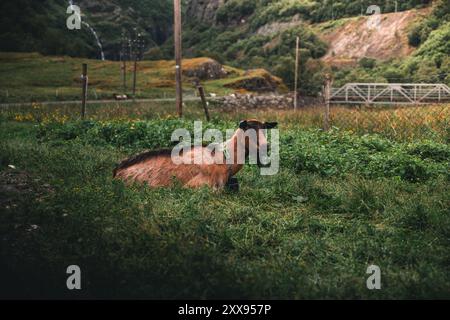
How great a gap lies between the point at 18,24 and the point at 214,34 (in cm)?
6168

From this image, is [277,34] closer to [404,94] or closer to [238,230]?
[404,94]

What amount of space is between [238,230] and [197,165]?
221 centimetres

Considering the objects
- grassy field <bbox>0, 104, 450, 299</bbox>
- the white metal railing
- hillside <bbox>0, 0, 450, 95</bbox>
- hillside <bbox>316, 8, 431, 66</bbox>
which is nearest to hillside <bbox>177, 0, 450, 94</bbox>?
hillside <bbox>316, 8, 431, 66</bbox>

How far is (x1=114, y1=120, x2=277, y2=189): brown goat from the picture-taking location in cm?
750

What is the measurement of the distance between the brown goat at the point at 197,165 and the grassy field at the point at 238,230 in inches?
13.6

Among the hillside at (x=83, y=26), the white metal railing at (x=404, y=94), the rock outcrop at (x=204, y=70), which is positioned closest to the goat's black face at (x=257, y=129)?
the white metal railing at (x=404, y=94)

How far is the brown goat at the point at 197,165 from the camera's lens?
295 inches

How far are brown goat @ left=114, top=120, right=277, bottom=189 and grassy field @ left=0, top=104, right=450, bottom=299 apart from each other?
35 cm

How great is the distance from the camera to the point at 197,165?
7809 mm

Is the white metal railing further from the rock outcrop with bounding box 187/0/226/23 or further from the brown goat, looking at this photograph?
the rock outcrop with bounding box 187/0/226/23

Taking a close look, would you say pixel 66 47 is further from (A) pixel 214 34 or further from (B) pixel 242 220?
(B) pixel 242 220

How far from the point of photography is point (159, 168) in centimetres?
802
